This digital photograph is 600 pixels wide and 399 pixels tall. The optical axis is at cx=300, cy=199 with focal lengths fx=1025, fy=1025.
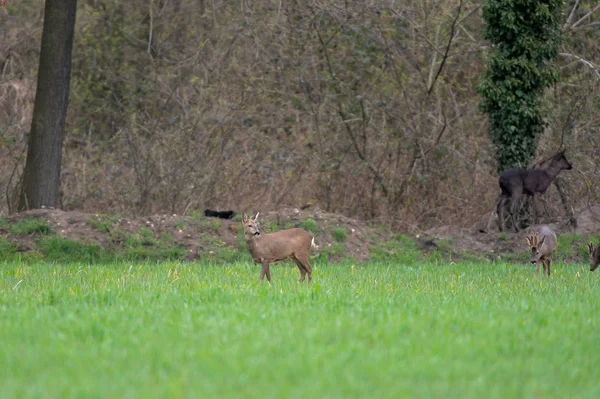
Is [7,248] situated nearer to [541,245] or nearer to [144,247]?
[144,247]

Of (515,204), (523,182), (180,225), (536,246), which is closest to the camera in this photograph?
(536,246)

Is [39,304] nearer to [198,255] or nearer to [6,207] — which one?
[198,255]

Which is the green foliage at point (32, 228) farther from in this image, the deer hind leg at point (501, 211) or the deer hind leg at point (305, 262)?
the deer hind leg at point (501, 211)

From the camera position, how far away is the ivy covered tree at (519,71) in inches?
904

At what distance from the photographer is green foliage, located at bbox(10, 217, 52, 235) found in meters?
18.9

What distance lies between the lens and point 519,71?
23.0 meters

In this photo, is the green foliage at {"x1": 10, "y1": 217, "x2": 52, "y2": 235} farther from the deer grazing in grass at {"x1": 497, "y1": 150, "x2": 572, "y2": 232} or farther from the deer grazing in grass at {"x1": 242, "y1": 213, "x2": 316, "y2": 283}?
the deer grazing in grass at {"x1": 497, "y1": 150, "x2": 572, "y2": 232}

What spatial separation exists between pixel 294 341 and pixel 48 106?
1341 centimetres

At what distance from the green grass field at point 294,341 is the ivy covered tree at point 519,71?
32.2 feet

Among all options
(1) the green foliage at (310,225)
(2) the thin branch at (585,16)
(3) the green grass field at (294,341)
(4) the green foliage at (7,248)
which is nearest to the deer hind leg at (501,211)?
(1) the green foliage at (310,225)

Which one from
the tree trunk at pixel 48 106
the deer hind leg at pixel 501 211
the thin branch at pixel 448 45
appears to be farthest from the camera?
the thin branch at pixel 448 45

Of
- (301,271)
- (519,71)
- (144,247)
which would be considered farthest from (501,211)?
(301,271)

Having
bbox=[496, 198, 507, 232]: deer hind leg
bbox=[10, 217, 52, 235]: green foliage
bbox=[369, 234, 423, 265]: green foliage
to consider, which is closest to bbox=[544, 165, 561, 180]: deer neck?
bbox=[496, 198, 507, 232]: deer hind leg

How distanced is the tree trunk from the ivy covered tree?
30.3 feet
